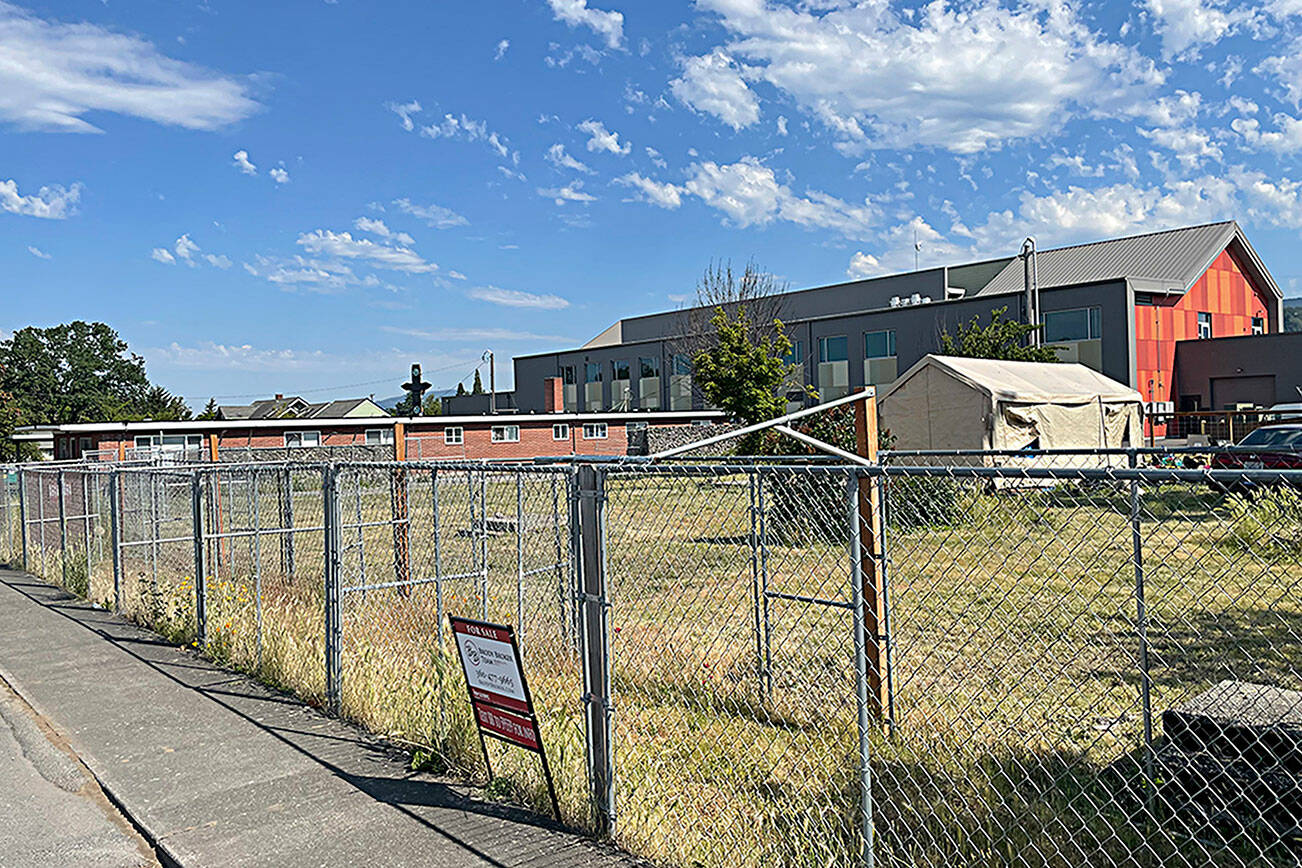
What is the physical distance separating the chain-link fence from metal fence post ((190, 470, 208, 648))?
33 millimetres

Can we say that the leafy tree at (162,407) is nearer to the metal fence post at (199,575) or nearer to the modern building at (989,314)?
the modern building at (989,314)

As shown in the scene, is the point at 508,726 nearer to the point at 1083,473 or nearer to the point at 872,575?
the point at 872,575

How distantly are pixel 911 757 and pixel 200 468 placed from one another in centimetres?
707

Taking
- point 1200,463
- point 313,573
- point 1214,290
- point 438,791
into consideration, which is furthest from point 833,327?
point 438,791

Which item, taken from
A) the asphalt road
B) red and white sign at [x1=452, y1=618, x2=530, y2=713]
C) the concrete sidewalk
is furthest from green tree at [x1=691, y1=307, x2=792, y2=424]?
red and white sign at [x1=452, y1=618, x2=530, y2=713]

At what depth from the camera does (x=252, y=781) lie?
6289 mm

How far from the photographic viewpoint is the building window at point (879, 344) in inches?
1906

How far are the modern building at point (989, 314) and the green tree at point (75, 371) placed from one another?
50478 millimetres

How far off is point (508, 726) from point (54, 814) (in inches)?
113

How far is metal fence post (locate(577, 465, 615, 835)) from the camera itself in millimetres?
5168

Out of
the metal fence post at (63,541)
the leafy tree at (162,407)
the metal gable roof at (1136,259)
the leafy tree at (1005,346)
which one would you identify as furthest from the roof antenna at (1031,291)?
the leafy tree at (162,407)

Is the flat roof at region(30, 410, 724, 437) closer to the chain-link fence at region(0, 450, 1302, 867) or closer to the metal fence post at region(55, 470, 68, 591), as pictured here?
the metal fence post at region(55, 470, 68, 591)

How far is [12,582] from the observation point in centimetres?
→ 1562

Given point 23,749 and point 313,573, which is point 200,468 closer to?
point 23,749
